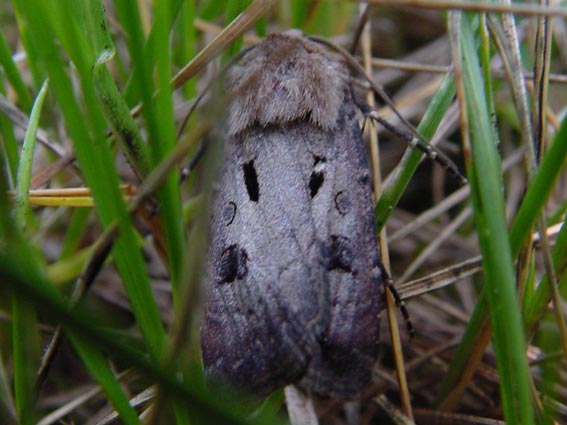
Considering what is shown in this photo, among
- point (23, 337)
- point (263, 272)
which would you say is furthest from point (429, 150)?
point (23, 337)

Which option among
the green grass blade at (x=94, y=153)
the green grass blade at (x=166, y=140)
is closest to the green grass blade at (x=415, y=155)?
the green grass blade at (x=166, y=140)

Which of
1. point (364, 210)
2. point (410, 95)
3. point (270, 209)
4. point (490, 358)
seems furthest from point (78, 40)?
point (410, 95)

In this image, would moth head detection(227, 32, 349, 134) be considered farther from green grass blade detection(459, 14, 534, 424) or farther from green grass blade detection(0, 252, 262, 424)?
green grass blade detection(0, 252, 262, 424)

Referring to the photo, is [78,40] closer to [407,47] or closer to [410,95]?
[410,95]

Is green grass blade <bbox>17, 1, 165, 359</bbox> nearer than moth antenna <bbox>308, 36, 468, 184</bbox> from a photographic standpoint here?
Yes

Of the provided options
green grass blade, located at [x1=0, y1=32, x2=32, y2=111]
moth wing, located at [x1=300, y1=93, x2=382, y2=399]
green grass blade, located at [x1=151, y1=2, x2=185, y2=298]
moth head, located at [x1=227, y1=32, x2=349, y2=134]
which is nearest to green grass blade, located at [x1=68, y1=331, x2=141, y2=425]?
green grass blade, located at [x1=151, y1=2, x2=185, y2=298]

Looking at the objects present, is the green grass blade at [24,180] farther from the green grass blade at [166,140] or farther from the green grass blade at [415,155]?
the green grass blade at [415,155]
